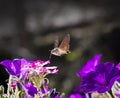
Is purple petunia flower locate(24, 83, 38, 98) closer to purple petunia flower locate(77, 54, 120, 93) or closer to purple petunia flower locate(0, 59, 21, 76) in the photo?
purple petunia flower locate(0, 59, 21, 76)

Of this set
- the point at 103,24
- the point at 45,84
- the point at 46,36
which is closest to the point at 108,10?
the point at 103,24

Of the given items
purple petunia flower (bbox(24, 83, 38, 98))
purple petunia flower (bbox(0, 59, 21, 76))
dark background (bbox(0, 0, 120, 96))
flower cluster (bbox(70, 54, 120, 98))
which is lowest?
flower cluster (bbox(70, 54, 120, 98))

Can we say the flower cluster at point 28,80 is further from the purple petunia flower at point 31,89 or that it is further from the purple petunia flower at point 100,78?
the purple petunia flower at point 100,78

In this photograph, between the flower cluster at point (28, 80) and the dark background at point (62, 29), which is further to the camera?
the dark background at point (62, 29)

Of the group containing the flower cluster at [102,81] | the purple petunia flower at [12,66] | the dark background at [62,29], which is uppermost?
the dark background at [62,29]

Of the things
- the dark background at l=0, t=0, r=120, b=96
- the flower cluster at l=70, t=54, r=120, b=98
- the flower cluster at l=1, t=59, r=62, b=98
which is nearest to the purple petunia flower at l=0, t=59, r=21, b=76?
the flower cluster at l=1, t=59, r=62, b=98

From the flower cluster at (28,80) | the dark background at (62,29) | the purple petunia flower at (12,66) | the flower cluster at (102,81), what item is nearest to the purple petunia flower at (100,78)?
the flower cluster at (102,81)

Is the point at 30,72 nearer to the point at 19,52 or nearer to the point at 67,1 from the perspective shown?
the point at 19,52

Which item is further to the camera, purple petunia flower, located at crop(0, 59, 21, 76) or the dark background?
the dark background
